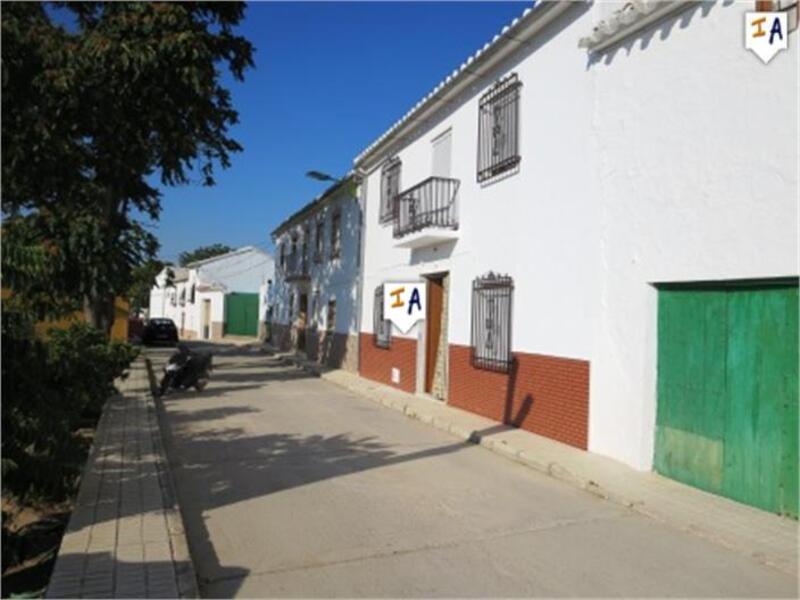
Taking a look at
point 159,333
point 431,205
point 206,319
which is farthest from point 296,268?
point 206,319

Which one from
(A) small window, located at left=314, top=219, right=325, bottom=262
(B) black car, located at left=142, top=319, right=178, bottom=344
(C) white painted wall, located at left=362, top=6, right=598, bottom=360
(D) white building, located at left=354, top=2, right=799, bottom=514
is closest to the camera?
(D) white building, located at left=354, top=2, right=799, bottom=514

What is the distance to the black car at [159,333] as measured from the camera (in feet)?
120

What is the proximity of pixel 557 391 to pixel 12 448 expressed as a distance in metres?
6.47

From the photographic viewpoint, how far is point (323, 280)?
971 inches

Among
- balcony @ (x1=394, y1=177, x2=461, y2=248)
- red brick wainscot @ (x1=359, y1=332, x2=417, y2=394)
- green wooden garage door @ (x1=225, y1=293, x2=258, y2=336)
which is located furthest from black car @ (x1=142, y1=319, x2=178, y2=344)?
balcony @ (x1=394, y1=177, x2=461, y2=248)

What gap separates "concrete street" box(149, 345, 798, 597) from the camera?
4.71 meters

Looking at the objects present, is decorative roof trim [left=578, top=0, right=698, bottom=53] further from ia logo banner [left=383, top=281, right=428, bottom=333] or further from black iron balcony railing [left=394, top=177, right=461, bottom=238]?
black iron balcony railing [left=394, top=177, right=461, bottom=238]

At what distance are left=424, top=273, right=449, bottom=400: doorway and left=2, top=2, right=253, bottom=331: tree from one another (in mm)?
6072

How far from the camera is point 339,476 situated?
780cm

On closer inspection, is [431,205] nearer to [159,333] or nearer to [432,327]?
[432,327]

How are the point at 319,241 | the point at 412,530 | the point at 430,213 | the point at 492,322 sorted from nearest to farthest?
the point at 412,530 < the point at 492,322 < the point at 430,213 < the point at 319,241

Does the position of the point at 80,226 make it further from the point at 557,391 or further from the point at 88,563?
the point at 88,563

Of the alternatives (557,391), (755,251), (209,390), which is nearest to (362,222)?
(209,390)

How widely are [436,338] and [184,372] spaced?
17.5 feet
